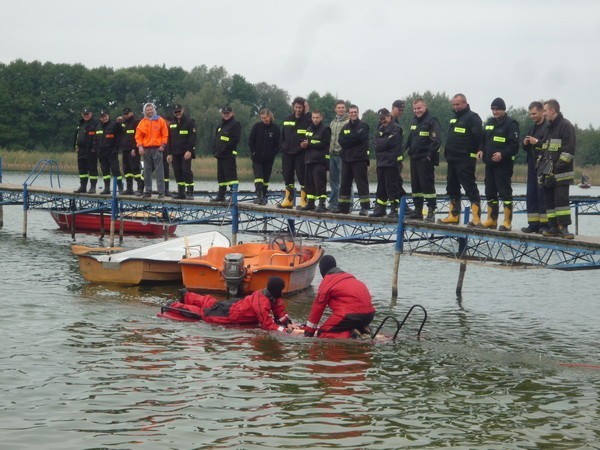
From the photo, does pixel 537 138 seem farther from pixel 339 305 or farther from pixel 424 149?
pixel 339 305

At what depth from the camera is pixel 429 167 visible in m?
16.7

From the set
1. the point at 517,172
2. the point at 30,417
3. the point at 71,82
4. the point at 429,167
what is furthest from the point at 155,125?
the point at 71,82

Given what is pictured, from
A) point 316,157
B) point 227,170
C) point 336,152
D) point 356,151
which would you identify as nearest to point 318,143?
A: point 316,157

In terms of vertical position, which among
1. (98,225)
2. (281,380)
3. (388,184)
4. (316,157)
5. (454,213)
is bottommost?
(281,380)

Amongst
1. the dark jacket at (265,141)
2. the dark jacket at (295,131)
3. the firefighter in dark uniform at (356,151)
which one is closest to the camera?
the firefighter in dark uniform at (356,151)

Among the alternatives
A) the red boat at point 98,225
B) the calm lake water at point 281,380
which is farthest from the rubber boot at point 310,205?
the red boat at point 98,225

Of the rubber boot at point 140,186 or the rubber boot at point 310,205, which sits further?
the rubber boot at point 140,186

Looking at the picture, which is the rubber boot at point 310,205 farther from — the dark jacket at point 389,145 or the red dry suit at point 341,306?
the red dry suit at point 341,306

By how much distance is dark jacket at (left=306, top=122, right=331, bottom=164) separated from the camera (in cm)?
1836

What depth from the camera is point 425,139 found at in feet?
54.1

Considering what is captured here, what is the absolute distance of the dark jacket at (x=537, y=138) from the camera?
556 inches

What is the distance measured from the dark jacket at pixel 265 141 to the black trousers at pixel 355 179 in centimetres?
206

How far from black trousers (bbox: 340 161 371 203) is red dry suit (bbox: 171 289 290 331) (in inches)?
198

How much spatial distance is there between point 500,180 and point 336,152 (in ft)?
14.5
